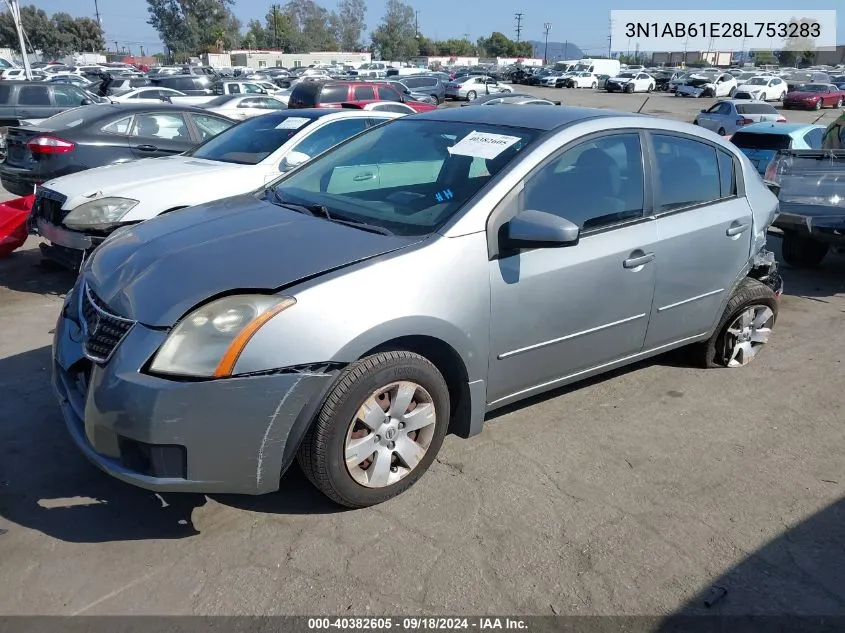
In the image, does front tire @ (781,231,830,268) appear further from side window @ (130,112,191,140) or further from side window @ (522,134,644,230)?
side window @ (130,112,191,140)

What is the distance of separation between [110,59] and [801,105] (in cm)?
7227

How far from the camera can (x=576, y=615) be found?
2.58m

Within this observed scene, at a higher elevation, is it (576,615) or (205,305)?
(205,305)

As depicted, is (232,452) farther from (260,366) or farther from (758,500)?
(758,500)

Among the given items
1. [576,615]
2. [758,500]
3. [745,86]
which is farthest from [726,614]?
[745,86]

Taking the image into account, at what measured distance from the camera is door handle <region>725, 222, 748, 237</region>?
424 centimetres

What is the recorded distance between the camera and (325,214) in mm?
3471

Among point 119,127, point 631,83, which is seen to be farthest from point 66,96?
point 631,83

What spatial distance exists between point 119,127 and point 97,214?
10.4 ft

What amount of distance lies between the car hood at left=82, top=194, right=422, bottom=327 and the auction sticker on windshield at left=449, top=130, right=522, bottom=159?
77 cm

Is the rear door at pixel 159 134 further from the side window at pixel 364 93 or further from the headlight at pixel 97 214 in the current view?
the side window at pixel 364 93

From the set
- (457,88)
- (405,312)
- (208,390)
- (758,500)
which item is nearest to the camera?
(208,390)

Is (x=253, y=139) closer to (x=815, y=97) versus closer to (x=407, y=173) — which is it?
(x=407, y=173)

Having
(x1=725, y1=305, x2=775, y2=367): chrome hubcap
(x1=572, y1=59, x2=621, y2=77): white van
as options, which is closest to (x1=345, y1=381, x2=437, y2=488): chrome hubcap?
(x1=725, y1=305, x2=775, y2=367): chrome hubcap
